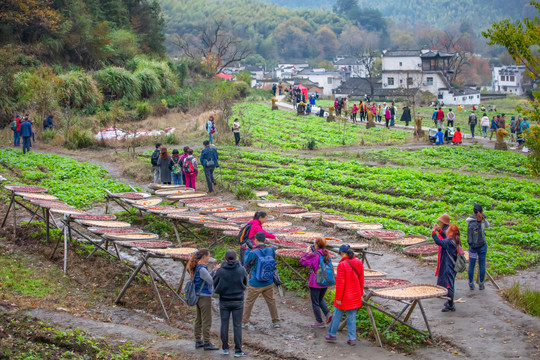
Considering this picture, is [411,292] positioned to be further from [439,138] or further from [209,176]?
[439,138]

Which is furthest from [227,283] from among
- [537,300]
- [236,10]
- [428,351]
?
[236,10]

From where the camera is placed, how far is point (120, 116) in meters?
36.6

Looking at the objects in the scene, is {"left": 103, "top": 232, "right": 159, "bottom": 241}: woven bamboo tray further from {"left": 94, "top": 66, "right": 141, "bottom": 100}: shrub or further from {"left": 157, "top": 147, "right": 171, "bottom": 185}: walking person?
{"left": 94, "top": 66, "right": 141, "bottom": 100}: shrub

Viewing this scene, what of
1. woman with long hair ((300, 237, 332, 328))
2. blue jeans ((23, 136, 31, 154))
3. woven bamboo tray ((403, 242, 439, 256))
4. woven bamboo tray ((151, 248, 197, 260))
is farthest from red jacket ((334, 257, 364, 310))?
blue jeans ((23, 136, 31, 154))

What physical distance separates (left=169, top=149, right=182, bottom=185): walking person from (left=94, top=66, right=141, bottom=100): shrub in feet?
79.7

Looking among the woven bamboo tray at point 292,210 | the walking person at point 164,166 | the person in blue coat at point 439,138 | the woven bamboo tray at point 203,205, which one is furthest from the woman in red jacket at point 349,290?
the person in blue coat at point 439,138

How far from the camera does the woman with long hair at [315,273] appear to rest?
995cm

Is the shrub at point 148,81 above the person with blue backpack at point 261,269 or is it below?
above

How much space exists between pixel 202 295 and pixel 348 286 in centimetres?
230

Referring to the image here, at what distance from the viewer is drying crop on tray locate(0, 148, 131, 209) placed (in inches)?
749

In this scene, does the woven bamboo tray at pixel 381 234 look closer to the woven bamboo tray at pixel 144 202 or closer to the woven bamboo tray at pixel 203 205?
the woven bamboo tray at pixel 203 205

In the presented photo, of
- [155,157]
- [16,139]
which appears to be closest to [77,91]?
[16,139]

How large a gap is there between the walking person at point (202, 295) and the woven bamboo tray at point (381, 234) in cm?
571

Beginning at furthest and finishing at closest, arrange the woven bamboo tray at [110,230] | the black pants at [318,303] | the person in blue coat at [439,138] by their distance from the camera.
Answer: the person in blue coat at [439,138]
the woven bamboo tray at [110,230]
the black pants at [318,303]
